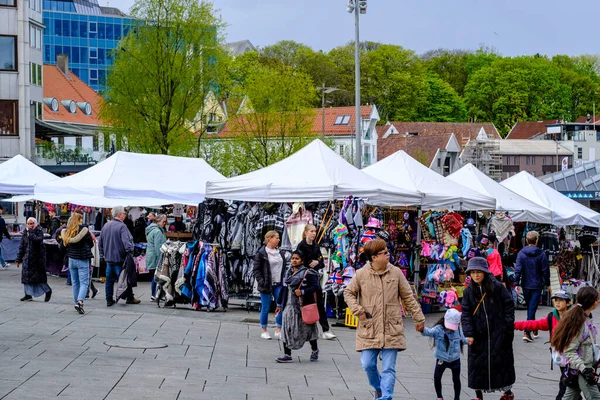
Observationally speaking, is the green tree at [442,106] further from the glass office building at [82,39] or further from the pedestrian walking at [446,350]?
the pedestrian walking at [446,350]

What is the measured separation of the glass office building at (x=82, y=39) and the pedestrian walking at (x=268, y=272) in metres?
97.7

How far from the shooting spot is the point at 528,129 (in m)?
125

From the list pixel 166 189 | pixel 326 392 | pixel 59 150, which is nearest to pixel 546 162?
pixel 59 150

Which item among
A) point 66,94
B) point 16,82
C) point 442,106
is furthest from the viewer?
point 442,106

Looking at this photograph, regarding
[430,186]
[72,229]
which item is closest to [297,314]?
[72,229]

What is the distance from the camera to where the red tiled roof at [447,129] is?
109 metres

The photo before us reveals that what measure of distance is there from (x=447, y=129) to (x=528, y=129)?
16164 mm

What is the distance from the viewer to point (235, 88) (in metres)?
46.0

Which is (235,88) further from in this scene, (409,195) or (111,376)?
(111,376)

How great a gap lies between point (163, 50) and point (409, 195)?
23704mm

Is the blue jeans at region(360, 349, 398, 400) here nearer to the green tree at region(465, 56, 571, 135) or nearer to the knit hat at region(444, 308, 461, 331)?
the knit hat at region(444, 308, 461, 331)

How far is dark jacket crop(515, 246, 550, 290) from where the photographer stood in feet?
53.4

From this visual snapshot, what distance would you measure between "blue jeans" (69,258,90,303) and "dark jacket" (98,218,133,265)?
2.82 feet

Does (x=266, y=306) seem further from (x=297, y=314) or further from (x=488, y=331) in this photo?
(x=488, y=331)
